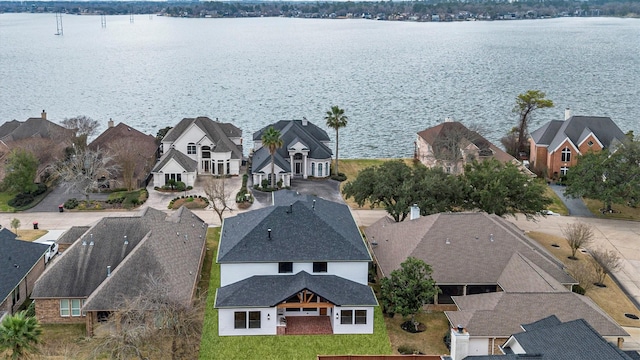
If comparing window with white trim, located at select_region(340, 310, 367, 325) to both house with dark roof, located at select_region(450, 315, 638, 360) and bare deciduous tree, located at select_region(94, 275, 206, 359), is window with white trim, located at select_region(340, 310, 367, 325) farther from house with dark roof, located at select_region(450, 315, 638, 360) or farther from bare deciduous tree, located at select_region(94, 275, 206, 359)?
bare deciduous tree, located at select_region(94, 275, 206, 359)

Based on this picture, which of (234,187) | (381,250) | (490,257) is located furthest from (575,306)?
(234,187)

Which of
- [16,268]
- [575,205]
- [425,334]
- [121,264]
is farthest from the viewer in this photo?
[575,205]

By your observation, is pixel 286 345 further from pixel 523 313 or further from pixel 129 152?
pixel 129 152

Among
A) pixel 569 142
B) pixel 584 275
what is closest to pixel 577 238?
pixel 584 275

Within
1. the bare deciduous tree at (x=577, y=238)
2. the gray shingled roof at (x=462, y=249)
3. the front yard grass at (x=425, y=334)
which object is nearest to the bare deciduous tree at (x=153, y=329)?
the front yard grass at (x=425, y=334)

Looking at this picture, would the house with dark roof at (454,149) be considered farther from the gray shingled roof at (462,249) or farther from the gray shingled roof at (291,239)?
the gray shingled roof at (291,239)
